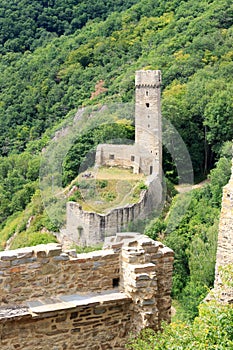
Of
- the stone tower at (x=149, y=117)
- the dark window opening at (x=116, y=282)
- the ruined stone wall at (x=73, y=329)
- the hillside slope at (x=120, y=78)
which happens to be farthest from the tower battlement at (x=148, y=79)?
the ruined stone wall at (x=73, y=329)

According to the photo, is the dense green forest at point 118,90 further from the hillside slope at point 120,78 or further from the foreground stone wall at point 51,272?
the foreground stone wall at point 51,272

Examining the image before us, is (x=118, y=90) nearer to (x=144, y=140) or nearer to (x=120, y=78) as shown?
(x=120, y=78)

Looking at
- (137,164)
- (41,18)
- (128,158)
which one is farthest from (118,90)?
(41,18)

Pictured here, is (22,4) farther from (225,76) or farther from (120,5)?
(225,76)

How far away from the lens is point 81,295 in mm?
7820

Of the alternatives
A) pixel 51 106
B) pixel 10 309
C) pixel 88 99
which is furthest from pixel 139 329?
pixel 51 106

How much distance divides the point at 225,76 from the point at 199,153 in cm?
784

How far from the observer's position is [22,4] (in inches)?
3248

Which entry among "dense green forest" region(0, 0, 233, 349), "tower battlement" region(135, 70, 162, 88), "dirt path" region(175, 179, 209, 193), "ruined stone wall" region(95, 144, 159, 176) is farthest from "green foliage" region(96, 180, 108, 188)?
"tower battlement" region(135, 70, 162, 88)

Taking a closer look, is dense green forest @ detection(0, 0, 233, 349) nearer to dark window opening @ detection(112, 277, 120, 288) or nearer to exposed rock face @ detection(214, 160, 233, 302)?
exposed rock face @ detection(214, 160, 233, 302)

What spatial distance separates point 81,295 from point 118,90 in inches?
1704

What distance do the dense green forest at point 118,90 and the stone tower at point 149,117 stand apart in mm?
1011

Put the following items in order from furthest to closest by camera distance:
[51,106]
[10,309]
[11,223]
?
[51,106]
[11,223]
[10,309]

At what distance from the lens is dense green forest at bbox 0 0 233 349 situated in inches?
1202
